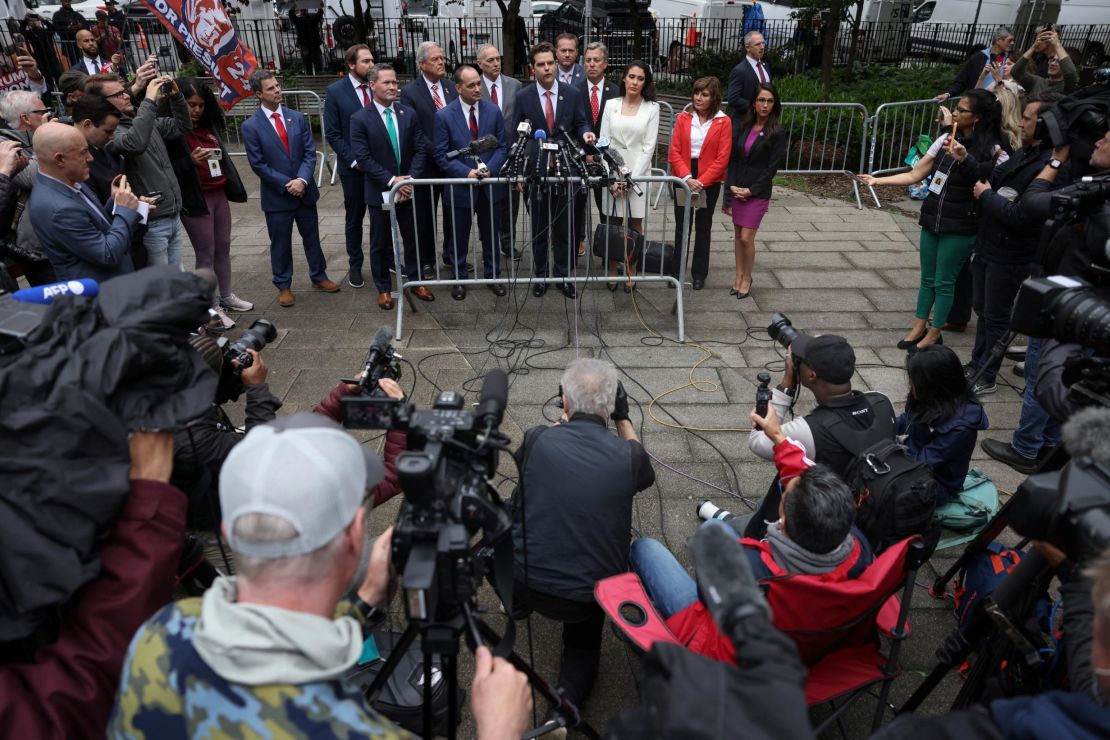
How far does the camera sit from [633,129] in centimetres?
652

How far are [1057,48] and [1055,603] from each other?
8328mm

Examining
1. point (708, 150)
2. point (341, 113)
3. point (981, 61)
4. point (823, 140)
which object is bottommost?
point (823, 140)

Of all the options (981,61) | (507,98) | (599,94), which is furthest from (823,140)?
(507,98)

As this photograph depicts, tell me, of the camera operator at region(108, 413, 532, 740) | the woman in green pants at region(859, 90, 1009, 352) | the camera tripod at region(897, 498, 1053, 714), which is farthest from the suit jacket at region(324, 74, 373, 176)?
the camera tripod at region(897, 498, 1053, 714)

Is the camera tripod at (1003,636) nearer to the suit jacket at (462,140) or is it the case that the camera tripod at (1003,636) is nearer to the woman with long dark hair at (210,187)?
the suit jacket at (462,140)

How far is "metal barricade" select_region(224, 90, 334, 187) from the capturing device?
1044 centimetres

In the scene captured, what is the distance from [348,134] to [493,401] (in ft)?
16.8

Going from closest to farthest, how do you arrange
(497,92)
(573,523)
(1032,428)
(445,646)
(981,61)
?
(445,646) < (573,523) < (1032,428) < (497,92) < (981,61)

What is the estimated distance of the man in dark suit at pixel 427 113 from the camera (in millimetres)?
6383

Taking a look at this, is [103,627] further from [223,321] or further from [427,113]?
[427,113]

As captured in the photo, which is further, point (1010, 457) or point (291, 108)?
point (291, 108)

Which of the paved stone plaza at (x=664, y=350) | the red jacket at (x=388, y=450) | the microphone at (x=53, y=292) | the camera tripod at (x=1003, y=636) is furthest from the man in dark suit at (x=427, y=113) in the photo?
the camera tripod at (x=1003, y=636)

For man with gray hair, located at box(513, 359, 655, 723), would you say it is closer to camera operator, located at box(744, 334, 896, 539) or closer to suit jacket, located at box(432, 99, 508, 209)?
camera operator, located at box(744, 334, 896, 539)

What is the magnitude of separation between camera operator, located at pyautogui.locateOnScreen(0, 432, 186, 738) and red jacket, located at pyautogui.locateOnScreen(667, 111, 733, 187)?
536 cm
